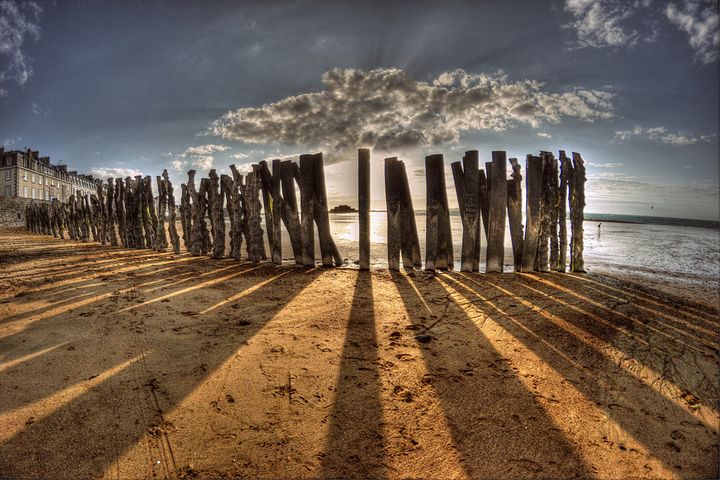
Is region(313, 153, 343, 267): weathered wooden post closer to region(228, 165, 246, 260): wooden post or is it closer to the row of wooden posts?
the row of wooden posts

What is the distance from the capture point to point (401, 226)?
6.23 metres

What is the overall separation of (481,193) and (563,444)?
16.1ft

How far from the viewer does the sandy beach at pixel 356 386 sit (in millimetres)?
1685

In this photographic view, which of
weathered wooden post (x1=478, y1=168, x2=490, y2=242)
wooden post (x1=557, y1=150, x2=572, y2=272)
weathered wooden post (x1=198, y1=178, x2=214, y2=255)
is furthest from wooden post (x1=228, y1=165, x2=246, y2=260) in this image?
wooden post (x1=557, y1=150, x2=572, y2=272)

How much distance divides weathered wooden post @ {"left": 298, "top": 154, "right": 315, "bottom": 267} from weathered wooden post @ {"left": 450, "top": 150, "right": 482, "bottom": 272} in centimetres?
291

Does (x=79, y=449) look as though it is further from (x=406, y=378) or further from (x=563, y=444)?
(x=563, y=444)

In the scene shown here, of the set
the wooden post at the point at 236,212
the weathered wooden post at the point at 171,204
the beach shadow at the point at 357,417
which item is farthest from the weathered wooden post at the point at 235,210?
the beach shadow at the point at 357,417

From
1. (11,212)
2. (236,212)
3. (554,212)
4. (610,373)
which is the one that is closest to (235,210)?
(236,212)

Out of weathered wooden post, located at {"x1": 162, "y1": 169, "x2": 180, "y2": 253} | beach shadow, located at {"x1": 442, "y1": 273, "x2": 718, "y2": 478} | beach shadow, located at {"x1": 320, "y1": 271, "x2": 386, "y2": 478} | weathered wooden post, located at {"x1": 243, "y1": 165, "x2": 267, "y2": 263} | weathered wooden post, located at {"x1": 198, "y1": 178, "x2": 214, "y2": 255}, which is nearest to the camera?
beach shadow, located at {"x1": 320, "y1": 271, "x2": 386, "y2": 478}

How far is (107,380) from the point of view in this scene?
2.33 meters

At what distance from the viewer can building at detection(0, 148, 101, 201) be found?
44594mm

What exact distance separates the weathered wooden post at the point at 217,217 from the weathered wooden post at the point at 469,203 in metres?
5.58

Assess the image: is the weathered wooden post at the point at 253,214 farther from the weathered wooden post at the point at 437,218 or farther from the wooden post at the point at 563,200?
the wooden post at the point at 563,200

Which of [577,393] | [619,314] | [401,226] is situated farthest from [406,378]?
[401,226]
